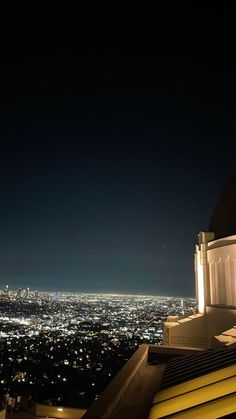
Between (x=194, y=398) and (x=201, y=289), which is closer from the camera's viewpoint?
(x=194, y=398)

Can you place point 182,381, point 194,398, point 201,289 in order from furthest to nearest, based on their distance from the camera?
point 201,289, point 182,381, point 194,398

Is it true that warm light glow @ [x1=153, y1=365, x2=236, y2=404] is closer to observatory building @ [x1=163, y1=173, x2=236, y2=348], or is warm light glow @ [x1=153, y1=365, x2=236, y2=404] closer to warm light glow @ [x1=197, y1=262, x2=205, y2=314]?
observatory building @ [x1=163, y1=173, x2=236, y2=348]

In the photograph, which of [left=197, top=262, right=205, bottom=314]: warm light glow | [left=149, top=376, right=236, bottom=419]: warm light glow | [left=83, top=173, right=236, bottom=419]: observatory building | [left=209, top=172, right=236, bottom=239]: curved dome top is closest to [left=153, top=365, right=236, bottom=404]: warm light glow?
[left=83, top=173, right=236, bottom=419]: observatory building

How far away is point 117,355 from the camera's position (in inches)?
1581

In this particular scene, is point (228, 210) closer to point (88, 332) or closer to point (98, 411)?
point (98, 411)

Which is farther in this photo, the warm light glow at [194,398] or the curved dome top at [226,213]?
the curved dome top at [226,213]

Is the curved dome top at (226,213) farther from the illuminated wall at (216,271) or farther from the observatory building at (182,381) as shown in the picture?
the illuminated wall at (216,271)

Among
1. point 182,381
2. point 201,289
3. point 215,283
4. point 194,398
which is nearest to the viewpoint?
point 194,398

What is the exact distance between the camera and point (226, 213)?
680 inches

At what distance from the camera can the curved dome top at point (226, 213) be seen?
16.6 m

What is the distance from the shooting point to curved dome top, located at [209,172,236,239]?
1659cm

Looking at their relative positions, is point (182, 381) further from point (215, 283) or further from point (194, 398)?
point (215, 283)

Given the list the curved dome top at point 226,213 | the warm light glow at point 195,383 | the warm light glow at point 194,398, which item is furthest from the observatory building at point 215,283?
the warm light glow at point 194,398

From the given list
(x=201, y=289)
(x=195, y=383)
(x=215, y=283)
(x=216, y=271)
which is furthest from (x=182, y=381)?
(x=201, y=289)
